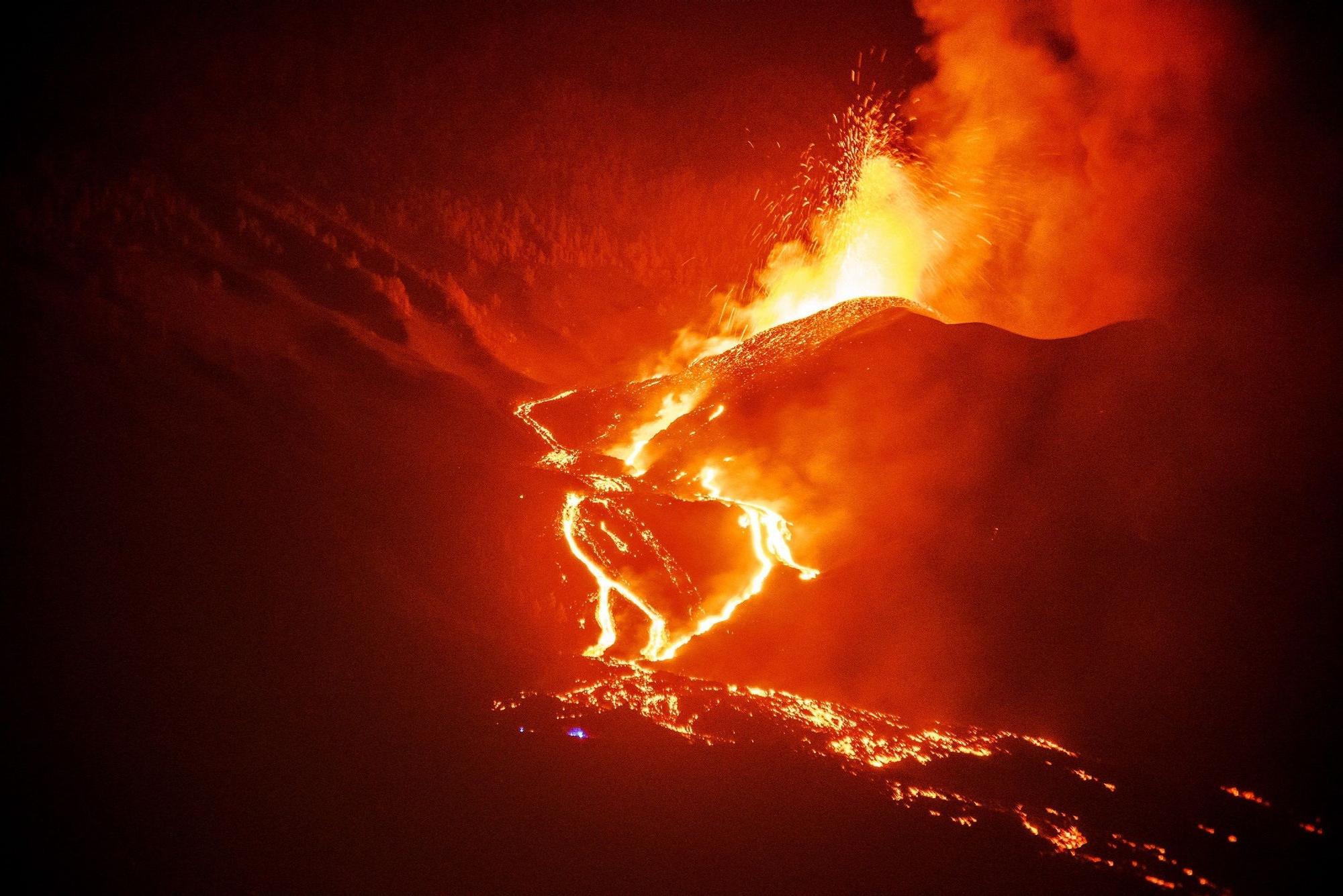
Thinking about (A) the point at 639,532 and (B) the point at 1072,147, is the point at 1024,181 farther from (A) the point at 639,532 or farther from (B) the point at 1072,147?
(A) the point at 639,532

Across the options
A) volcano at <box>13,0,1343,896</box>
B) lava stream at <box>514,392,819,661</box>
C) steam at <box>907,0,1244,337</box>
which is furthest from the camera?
lava stream at <box>514,392,819,661</box>

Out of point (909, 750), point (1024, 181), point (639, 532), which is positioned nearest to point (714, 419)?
point (639, 532)

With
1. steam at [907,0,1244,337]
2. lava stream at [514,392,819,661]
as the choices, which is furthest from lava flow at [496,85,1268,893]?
steam at [907,0,1244,337]

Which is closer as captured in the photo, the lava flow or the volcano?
the volcano

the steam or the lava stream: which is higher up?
the steam

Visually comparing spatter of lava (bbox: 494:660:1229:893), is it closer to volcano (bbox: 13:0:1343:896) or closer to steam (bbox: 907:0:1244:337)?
volcano (bbox: 13:0:1343:896)

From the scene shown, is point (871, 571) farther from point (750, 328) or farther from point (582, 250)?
point (582, 250)

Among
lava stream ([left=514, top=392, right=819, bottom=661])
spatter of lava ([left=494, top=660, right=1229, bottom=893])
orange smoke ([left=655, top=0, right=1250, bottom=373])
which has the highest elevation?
orange smoke ([left=655, top=0, right=1250, bottom=373])

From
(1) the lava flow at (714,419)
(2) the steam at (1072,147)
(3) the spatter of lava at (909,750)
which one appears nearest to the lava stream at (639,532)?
(1) the lava flow at (714,419)

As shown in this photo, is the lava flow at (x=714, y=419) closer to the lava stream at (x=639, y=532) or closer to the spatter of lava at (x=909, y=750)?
the lava stream at (x=639, y=532)
